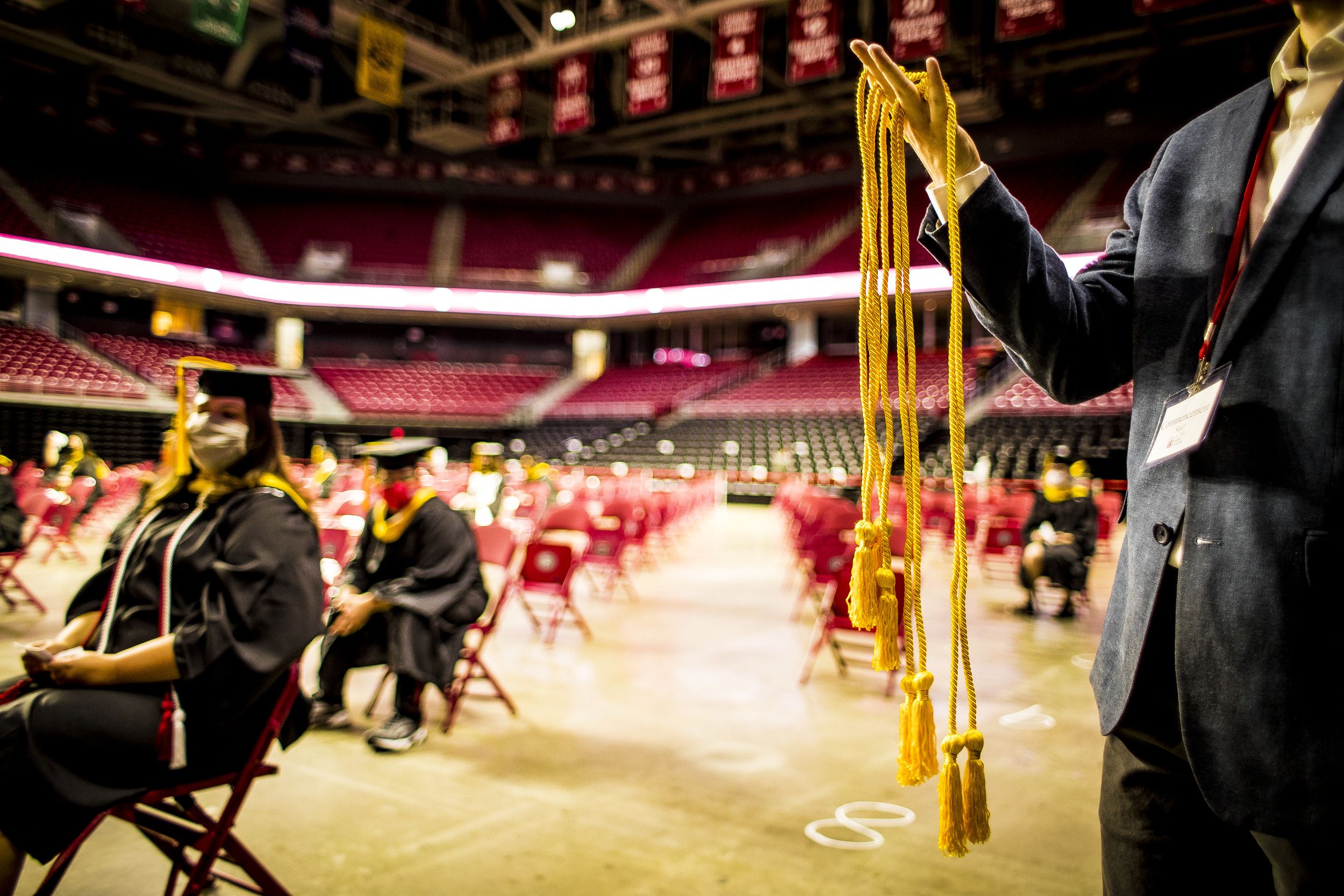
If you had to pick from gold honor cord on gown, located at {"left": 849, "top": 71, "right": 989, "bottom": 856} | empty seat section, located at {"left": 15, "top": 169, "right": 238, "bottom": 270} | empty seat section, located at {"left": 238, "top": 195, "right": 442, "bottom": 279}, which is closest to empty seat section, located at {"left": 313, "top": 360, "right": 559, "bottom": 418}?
empty seat section, located at {"left": 238, "top": 195, "right": 442, "bottom": 279}

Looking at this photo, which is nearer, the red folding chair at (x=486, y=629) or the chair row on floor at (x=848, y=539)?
the red folding chair at (x=486, y=629)

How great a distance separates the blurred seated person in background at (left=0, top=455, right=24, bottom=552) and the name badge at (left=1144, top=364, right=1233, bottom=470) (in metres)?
7.02

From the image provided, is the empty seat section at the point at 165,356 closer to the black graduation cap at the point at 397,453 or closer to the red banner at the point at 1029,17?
the red banner at the point at 1029,17

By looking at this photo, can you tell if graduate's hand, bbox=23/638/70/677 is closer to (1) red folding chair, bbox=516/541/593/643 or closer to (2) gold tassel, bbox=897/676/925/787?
(2) gold tassel, bbox=897/676/925/787

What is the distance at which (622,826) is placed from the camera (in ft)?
9.43

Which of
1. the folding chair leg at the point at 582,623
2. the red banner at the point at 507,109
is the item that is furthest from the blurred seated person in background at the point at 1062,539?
the red banner at the point at 507,109

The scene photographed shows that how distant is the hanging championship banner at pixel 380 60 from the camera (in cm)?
1289

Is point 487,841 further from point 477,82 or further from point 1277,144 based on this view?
point 477,82

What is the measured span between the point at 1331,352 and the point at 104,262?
25680 millimetres

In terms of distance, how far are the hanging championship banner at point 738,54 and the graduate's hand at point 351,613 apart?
32.2 ft

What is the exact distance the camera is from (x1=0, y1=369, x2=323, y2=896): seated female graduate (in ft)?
5.68

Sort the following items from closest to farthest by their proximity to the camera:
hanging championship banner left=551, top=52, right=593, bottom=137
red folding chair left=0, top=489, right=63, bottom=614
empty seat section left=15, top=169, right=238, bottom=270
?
red folding chair left=0, top=489, right=63, bottom=614, hanging championship banner left=551, top=52, right=593, bottom=137, empty seat section left=15, top=169, right=238, bottom=270

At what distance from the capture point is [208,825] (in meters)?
2.18

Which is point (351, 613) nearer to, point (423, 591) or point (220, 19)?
point (423, 591)
